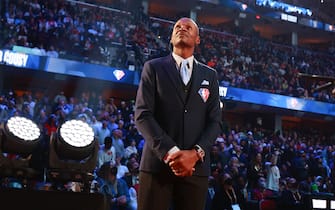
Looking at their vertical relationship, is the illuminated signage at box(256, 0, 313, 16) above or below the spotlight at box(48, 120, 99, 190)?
above

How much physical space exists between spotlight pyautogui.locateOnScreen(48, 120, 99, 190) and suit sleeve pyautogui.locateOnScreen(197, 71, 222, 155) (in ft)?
1.54

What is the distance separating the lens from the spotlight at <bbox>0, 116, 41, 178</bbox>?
1937 millimetres

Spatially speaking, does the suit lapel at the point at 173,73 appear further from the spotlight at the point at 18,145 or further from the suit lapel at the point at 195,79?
the spotlight at the point at 18,145

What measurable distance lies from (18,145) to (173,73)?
2.43 ft

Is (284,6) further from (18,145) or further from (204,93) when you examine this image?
(18,145)

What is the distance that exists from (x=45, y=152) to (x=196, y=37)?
0.86m

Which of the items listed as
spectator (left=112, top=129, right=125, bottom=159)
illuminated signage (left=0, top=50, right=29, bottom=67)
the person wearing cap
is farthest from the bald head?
illuminated signage (left=0, top=50, right=29, bottom=67)

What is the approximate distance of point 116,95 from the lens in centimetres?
1792

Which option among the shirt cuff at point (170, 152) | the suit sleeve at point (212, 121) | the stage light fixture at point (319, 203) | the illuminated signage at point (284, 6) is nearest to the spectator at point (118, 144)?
the stage light fixture at point (319, 203)

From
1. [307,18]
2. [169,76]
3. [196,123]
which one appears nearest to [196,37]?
[169,76]

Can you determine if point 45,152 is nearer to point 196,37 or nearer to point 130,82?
point 196,37

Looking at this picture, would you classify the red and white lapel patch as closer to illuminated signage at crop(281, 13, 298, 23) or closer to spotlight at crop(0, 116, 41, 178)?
spotlight at crop(0, 116, 41, 178)

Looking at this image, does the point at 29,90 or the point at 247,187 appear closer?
the point at 247,187

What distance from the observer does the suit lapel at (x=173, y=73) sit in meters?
2.18
